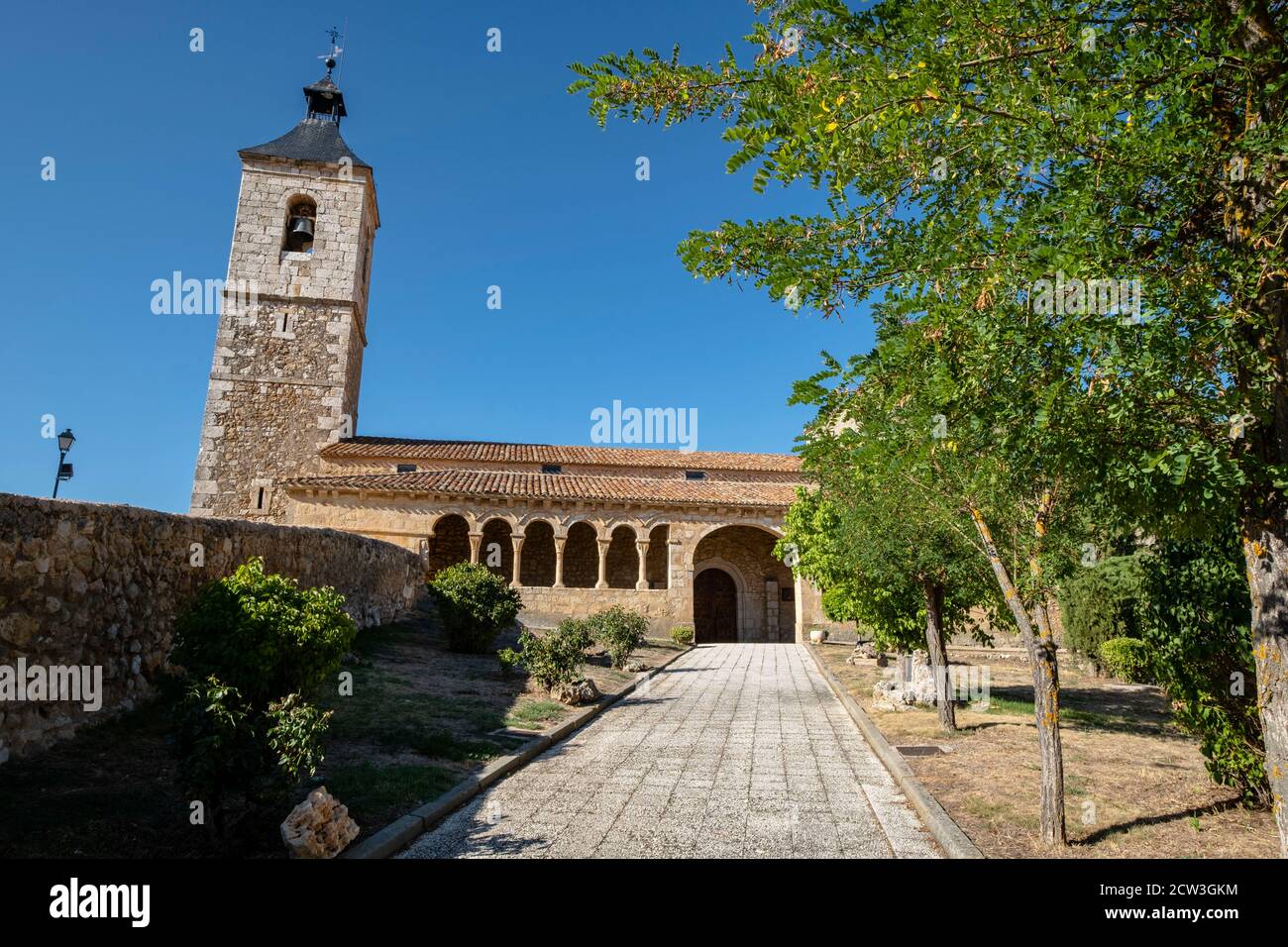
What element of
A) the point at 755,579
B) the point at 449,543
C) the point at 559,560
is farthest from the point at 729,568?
the point at 449,543

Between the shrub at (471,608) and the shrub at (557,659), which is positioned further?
the shrub at (471,608)

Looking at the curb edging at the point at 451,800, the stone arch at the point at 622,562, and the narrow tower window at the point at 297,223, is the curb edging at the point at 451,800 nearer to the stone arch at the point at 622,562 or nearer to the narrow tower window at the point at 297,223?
the stone arch at the point at 622,562

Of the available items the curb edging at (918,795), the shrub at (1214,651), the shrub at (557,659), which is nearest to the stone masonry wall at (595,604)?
the shrub at (557,659)

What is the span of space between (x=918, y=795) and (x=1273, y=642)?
3.09 metres

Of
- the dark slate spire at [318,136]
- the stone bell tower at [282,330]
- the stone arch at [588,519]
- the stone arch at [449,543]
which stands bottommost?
the stone arch at [449,543]

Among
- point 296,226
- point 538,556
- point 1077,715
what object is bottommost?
point 1077,715

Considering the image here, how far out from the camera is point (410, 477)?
72.9ft

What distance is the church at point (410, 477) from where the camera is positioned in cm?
2184

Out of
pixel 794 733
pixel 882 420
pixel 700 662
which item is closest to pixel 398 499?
pixel 700 662

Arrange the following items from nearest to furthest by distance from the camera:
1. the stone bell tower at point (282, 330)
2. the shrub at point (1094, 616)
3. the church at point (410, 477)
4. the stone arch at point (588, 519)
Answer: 1. the shrub at point (1094, 616)
2. the church at point (410, 477)
3. the stone arch at point (588, 519)
4. the stone bell tower at point (282, 330)

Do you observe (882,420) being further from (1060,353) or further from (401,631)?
(401,631)

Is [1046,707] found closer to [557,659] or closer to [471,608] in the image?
[557,659]

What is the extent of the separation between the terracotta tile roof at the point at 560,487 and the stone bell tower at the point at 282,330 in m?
3.69
